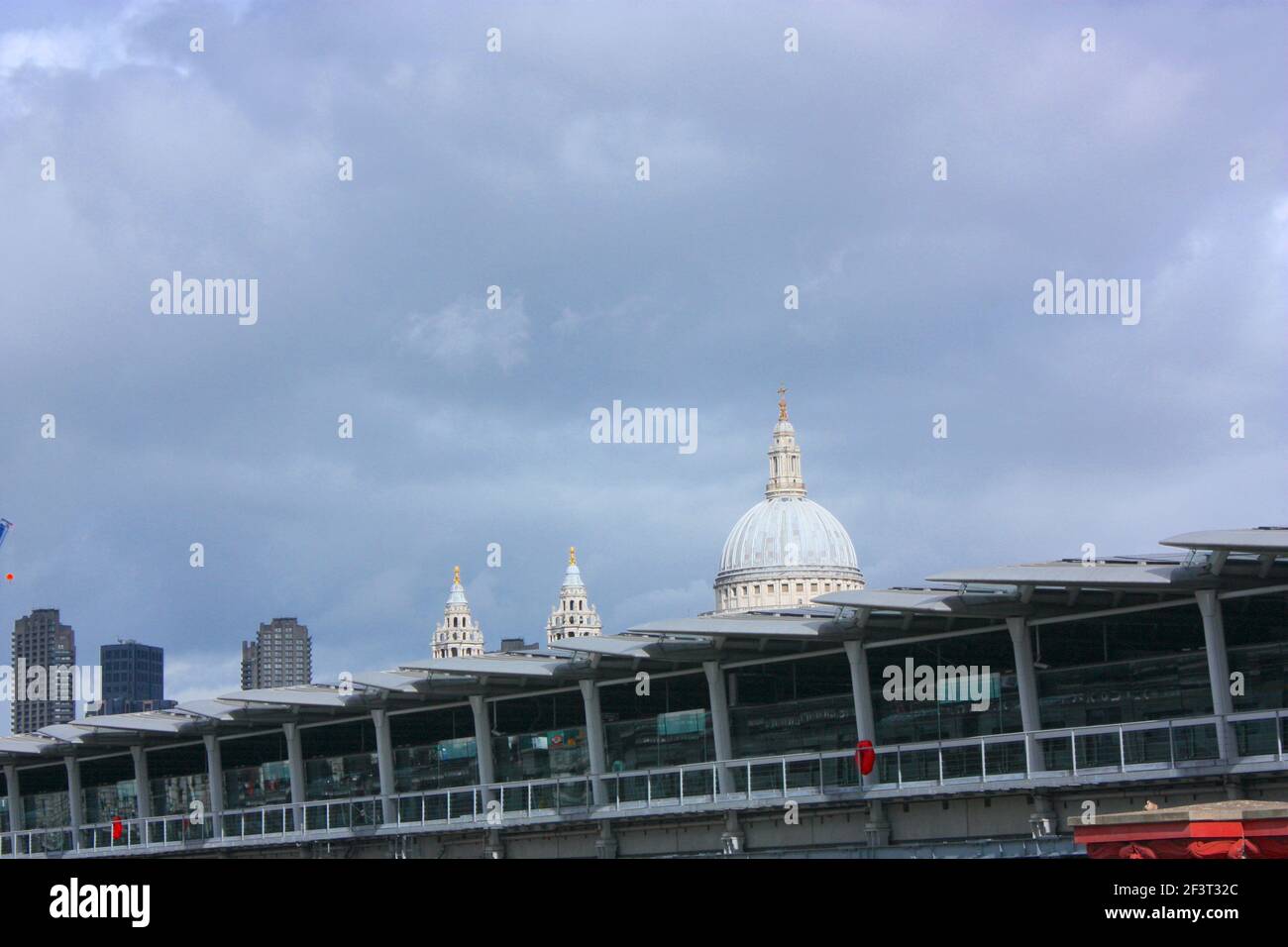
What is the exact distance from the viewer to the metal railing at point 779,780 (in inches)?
2031

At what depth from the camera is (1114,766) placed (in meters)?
53.5

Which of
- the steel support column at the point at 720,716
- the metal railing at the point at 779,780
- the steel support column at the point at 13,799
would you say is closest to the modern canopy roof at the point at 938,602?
the metal railing at the point at 779,780

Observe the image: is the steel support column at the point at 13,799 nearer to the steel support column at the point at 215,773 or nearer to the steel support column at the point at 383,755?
the steel support column at the point at 215,773

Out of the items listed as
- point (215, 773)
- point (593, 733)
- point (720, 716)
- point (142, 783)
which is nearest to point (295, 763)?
point (215, 773)

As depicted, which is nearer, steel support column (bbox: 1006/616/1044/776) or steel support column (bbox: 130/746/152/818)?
steel support column (bbox: 1006/616/1044/776)

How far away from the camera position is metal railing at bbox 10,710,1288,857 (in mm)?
51594

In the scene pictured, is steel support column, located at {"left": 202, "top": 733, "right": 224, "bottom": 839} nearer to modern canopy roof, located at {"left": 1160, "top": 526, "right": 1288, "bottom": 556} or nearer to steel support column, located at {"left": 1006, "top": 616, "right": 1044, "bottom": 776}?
steel support column, located at {"left": 1006, "top": 616, "right": 1044, "bottom": 776}

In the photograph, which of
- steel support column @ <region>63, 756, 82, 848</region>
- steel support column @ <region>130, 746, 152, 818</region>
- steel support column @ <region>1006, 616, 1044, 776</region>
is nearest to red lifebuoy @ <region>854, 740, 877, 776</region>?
steel support column @ <region>1006, 616, 1044, 776</region>

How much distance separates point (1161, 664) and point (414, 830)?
107 ft
